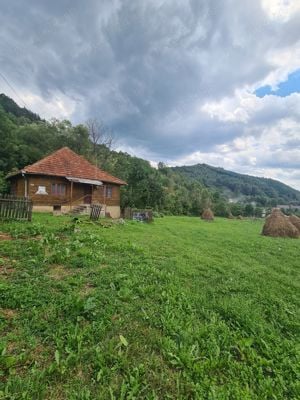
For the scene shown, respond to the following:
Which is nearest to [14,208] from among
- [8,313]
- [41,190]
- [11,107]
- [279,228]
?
[8,313]

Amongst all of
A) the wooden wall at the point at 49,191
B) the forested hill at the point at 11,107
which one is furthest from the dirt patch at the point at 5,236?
the forested hill at the point at 11,107

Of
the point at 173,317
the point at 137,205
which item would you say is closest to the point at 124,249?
the point at 173,317

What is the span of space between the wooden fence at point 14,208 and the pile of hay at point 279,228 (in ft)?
52.6

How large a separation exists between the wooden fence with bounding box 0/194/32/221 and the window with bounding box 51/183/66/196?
8.57 m

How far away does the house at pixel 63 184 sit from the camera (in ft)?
59.0

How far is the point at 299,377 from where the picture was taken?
2.39 metres

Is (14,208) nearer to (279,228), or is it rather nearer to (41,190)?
(41,190)

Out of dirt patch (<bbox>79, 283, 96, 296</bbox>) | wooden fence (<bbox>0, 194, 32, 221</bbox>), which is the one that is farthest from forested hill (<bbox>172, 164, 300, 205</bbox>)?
dirt patch (<bbox>79, 283, 96, 296</bbox>)

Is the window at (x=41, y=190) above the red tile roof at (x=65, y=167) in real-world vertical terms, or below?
below

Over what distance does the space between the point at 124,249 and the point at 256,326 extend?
13.6 feet

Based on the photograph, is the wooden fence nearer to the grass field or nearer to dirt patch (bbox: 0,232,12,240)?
dirt patch (bbox: 0,232,12,240)

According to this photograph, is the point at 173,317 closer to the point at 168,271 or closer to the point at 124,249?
the point at 168,271

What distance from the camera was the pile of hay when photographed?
15.3 metres

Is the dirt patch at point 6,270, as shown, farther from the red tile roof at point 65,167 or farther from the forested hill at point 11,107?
the forested hill at point 11,107
